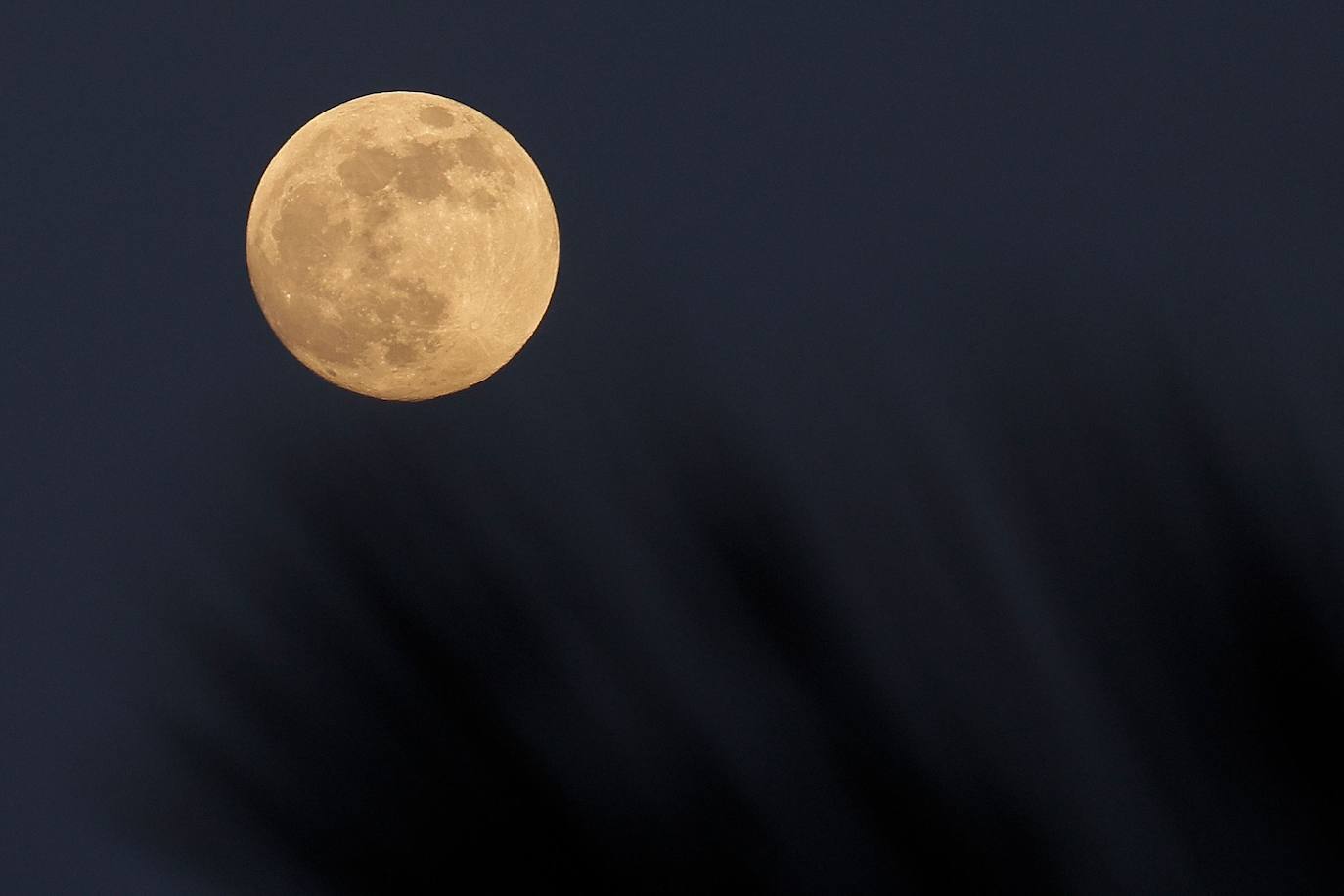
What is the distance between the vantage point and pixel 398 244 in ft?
17.2

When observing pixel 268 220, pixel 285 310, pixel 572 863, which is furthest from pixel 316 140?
pixel 572 863

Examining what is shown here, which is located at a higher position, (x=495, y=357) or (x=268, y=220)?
(x=268, y=220)

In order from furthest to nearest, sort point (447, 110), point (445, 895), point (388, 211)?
1. point (445, 895)
2. point (447, 110)
3. point (388, 211)

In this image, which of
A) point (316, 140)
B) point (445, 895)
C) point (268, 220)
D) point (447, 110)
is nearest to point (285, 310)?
point (268, 220)

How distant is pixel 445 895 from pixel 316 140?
7.23 m

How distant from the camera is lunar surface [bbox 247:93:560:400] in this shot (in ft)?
17.3

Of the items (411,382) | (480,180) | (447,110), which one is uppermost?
(447,110)

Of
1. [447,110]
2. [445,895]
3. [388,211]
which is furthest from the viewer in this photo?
[445,895]

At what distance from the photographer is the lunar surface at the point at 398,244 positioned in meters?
5.26

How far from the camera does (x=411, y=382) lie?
5727 mm

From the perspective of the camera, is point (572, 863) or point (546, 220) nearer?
point (546, 220)

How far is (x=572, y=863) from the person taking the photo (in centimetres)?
1067

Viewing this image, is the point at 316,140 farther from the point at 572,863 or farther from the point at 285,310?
the point at 572,863

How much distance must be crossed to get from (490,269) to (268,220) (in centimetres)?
102
